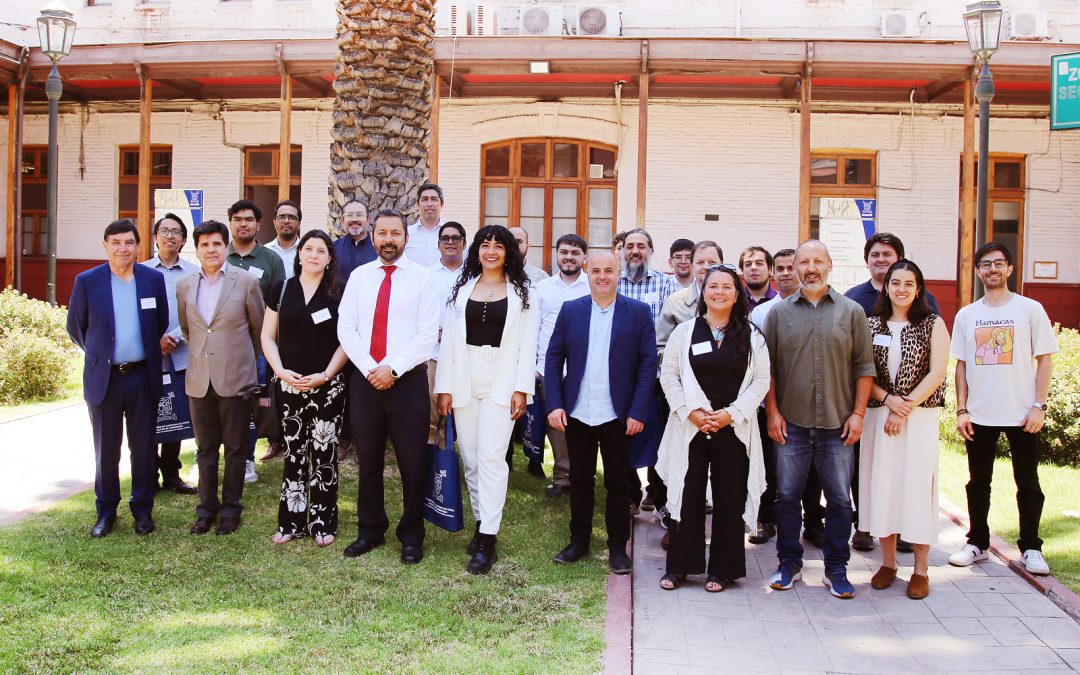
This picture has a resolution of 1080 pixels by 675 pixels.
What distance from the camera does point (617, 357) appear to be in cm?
477

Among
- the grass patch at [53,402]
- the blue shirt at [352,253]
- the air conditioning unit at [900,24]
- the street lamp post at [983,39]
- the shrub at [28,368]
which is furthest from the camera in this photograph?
the air conditioning unit at [900,24]

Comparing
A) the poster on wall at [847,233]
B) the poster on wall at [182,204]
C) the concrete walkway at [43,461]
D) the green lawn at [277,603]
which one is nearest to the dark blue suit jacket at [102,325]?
the green lawn at [277,603]

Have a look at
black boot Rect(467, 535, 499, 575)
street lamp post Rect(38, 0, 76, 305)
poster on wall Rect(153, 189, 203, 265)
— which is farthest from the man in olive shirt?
poster on wall Rect(153, 189, 203, 265)

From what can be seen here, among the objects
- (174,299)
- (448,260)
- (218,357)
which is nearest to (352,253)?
(448,260)

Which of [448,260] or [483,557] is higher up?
[448,260]

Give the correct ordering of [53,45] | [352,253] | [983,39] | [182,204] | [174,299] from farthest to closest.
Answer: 1. [182,204]
2. [53,45]
3. [983,39]
4. [352,253]
5. [174,299]

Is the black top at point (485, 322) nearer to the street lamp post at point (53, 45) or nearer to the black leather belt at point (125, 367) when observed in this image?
the black leather belt at point (125, 367)

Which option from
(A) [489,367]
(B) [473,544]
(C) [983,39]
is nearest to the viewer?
(A) [489,367]

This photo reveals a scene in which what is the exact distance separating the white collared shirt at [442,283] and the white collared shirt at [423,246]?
0.20m

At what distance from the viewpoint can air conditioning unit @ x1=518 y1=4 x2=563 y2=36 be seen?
47.2ft

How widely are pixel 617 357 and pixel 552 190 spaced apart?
9.86 m

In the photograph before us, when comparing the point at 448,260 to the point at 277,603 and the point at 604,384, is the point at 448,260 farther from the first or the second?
the point at 277,603

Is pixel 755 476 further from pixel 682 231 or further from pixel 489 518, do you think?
pixel 682 231

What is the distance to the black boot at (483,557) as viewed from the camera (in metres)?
4.72
